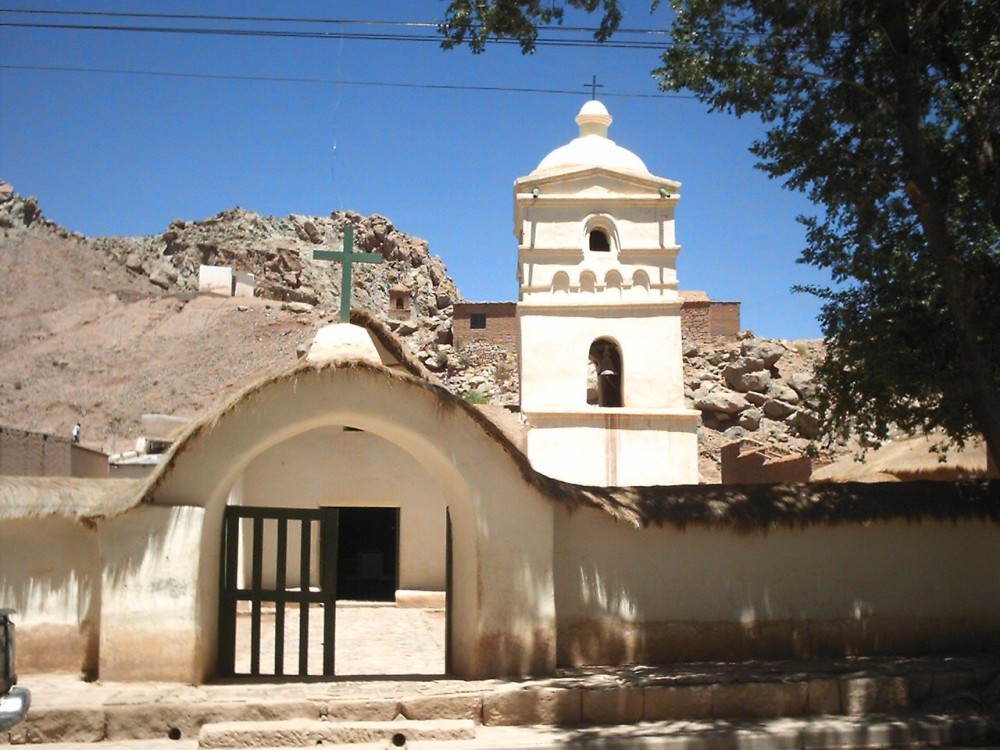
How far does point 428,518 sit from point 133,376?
38.8 meters

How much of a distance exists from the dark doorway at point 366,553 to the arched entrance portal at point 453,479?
9.99m

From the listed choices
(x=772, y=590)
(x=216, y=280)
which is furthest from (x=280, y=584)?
(x=216, y=280)

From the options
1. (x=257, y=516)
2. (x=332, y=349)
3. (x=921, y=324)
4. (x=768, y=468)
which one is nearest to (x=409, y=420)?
(x=332, y=349)

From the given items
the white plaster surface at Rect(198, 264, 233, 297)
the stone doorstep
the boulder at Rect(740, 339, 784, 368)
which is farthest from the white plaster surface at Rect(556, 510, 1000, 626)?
the white plaster surface at Rect(198, 264, 233, 297)

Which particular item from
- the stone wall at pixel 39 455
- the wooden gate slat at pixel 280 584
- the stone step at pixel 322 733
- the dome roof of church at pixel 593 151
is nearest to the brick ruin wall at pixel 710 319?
the dome roof of church at pixel 593 151

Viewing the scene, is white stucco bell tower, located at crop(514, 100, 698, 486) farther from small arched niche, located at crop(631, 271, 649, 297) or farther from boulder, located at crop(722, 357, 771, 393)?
boulder, located at crop(722, 357, 771, 393)

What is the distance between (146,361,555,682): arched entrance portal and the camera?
8.53 metres

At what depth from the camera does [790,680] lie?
831 centimetres

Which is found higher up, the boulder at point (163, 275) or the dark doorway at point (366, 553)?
the boulder at point (163, 275)

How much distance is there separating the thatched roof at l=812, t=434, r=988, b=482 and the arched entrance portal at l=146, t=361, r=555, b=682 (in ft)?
21.9

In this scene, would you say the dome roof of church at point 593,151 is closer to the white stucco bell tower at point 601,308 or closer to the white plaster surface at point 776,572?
the white stucco bell tower at point 601,308

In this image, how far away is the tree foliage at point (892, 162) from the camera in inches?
365

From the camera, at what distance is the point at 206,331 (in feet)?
185

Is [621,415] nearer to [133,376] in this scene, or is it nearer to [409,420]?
[409,420]
